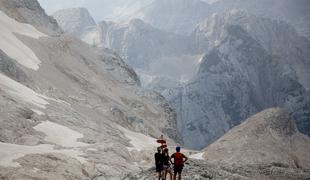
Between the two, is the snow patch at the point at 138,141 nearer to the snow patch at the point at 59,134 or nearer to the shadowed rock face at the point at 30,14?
the snow patch at the point at 59,134

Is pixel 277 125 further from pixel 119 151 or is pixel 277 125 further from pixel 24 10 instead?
pixel 24 10

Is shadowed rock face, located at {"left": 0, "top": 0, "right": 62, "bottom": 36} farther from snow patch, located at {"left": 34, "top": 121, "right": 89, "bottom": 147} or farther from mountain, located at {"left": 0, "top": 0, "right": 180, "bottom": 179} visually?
snow patch, located at {"left": 34, "top": 121, "right": 89, "bottom": 147}

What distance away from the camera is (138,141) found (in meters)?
66.1

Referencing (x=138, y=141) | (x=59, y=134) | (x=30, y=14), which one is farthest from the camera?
(x=30, y=14)

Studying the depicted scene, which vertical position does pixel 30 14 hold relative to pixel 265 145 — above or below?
above

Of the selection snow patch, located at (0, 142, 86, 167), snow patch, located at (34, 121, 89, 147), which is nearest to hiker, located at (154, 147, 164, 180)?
snow patch, located at (0, 142, 86, 167)

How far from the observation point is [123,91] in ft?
316

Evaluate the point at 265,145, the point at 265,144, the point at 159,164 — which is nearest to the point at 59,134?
the point at 159,164

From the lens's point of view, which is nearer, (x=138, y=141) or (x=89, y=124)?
(x=89, y=124)

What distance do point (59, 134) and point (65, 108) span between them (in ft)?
44.4

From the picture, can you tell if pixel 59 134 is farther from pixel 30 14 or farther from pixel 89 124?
pixel 30 14

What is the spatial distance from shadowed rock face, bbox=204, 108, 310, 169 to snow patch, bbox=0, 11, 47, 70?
100ft

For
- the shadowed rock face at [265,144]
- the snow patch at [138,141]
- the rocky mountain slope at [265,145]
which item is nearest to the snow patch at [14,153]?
the rocky mountain slope at [265,145]

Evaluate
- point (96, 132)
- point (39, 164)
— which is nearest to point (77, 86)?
point (96, 132)
